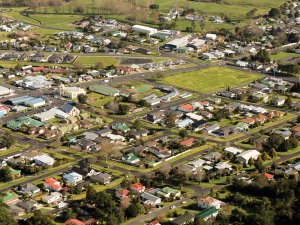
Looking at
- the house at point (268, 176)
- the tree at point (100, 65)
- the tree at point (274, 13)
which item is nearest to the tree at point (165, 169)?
the house at point (268, 176)

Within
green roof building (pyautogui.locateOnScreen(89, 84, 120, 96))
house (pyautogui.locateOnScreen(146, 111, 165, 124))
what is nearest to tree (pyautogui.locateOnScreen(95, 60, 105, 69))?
green roof building (pyautogui.locateOnScreen(89, 84, 120, 96))

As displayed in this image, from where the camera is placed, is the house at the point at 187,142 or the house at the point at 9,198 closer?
the house at the point at 9,198

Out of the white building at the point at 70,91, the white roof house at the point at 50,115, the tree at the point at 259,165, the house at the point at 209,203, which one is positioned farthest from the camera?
the white building at the point at 70,91

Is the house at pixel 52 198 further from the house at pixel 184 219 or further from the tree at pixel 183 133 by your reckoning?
the tree at pixel 183 133

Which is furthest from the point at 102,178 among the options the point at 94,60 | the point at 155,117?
the point at 94,60

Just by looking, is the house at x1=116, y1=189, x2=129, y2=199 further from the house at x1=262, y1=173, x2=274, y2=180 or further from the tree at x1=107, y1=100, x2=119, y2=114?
the tree at x1=107, y1=100, x2=119, y2=114
